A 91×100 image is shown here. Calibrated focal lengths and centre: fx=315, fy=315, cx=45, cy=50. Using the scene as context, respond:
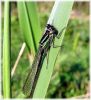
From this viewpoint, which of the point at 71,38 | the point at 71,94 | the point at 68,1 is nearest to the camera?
the point at 68,1

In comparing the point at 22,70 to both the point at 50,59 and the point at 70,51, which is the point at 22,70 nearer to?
the point at 70,51

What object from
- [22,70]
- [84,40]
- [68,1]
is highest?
[68,1]

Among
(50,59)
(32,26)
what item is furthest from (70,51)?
(50,59)

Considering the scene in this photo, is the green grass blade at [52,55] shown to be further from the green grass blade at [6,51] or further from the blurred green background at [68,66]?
the blurred green background at [68,66]

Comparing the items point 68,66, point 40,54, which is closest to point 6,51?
point 40,54

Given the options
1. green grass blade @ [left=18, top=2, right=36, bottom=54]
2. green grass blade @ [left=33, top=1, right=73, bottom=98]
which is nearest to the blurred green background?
green grass blade @ [left=18, top=2, right=36, bottom=54]

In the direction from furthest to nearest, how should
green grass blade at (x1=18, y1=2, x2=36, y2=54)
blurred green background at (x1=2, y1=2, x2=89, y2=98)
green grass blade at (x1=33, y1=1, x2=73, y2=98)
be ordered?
1. blurred green background at (x1=2, y1=2, x2=89, y2=98)
2. green grass blade at (x1=18, y1=2, x2=36, y2=54)
3. green grass blade at (x1=33, y1=1, x2=73, y2=98)

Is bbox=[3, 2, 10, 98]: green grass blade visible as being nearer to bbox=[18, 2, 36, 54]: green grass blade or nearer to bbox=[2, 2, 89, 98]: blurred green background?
bbox=[18, 2, 36, 54]: green grass blade

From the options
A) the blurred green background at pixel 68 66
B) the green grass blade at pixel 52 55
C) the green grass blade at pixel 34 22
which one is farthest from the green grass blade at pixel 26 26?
the blurred green background at pixel 68 66
